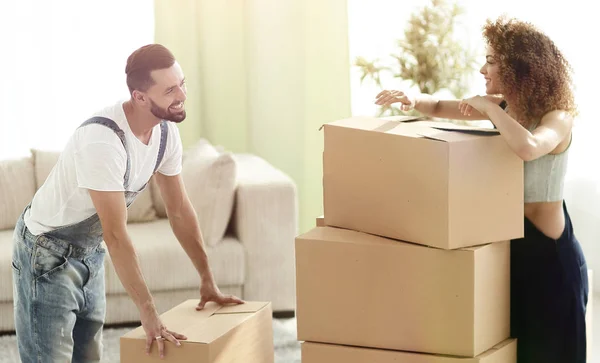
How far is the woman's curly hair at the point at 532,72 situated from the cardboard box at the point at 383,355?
0.51m

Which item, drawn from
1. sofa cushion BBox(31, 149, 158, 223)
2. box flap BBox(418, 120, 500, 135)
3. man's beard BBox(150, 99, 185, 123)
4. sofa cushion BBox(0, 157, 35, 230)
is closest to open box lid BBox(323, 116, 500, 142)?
box flap BBox(418, 120, 500, 135)

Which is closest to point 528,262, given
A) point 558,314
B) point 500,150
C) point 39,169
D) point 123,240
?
point 558,314

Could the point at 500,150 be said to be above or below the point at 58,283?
above

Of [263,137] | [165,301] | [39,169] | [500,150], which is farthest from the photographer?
[263,137]

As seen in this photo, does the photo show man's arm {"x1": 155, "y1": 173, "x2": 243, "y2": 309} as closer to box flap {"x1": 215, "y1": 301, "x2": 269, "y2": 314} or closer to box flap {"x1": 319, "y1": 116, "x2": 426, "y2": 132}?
box flap {"x1": 215, "y1": 301, "x2": 269, "y2": 314}

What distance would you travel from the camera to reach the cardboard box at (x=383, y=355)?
1.88 meters

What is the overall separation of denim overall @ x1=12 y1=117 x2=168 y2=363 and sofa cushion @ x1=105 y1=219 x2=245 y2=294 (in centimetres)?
126

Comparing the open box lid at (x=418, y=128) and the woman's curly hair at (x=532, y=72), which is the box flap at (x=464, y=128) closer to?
the open box lid at (x=418, y=128)

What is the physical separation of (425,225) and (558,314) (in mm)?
395

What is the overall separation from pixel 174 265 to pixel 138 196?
0.53m

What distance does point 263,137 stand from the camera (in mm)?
4625

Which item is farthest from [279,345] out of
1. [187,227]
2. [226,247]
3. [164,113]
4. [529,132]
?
[529,132]

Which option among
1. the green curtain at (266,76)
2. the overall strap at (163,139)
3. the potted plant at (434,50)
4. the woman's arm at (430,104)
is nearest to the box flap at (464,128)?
the woman's arm at (430,104)

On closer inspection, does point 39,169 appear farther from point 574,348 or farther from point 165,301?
point 574,348
